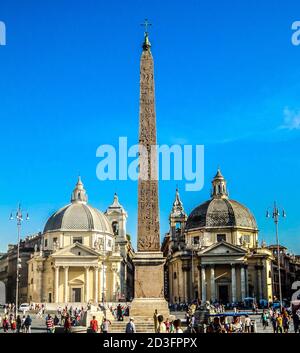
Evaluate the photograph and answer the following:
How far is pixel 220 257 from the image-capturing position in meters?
58.5

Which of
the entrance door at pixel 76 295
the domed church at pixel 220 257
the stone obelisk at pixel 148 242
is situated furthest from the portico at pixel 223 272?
the stone obelisk at pixel 148 242

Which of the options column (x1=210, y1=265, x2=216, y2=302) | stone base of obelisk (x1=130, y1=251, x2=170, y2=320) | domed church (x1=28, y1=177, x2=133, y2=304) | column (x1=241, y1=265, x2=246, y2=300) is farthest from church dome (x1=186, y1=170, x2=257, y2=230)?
stone base of obelisk (x1=130, y1=251, x2=170, y2=320)

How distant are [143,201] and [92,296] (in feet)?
128

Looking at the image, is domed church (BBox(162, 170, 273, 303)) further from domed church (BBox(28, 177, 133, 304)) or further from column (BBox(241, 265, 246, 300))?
domed church (BBox(28, 177, 133, 304))

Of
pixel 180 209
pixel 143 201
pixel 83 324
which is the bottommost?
pixel 83 324

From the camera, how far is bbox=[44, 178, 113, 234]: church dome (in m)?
64.2

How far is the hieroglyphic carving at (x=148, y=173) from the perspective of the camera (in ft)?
77.9

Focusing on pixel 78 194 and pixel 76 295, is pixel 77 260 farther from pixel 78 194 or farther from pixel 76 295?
pixel 78 194

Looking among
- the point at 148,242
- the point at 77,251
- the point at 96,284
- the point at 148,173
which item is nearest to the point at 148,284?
the point at 148,242

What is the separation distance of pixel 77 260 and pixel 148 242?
123 ft

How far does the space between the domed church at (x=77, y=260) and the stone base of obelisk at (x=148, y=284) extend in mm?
35043

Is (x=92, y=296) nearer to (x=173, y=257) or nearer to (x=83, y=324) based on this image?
(x=173, y=257)

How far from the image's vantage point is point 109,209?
239 feet
